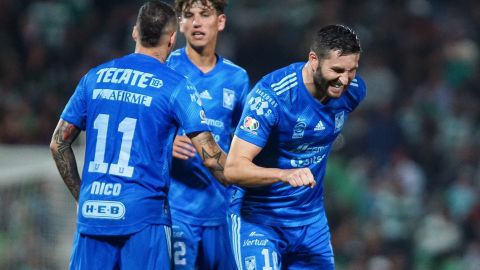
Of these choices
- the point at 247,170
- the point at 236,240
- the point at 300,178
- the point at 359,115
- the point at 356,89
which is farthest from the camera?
the point at 359,115

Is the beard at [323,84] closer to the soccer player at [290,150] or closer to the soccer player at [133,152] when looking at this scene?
the soccer player at [290,150]

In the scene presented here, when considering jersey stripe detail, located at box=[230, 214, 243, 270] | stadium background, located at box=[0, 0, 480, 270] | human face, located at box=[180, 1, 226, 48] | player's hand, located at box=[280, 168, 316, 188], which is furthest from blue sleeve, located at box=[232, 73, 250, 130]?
stadium background, located at box=[0, 0, 480, 270]

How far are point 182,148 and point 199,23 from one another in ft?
3.05

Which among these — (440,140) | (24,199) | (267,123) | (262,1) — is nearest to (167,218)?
(267,123)

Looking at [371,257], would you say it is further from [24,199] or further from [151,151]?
[151,151]

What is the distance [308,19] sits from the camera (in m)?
15.5

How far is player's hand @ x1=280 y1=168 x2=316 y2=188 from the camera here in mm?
5570

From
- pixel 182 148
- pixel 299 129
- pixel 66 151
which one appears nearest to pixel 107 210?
pixel 66 151

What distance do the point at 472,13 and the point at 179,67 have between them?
31.1 ft

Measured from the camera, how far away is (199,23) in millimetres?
7234

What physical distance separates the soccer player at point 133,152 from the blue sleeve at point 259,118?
0.24m

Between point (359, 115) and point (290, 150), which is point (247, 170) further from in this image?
point (359, 115)

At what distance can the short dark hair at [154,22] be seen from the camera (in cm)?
618

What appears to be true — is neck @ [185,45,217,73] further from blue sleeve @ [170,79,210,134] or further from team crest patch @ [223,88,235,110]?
blue sleeve @ [170,79,210,134]
